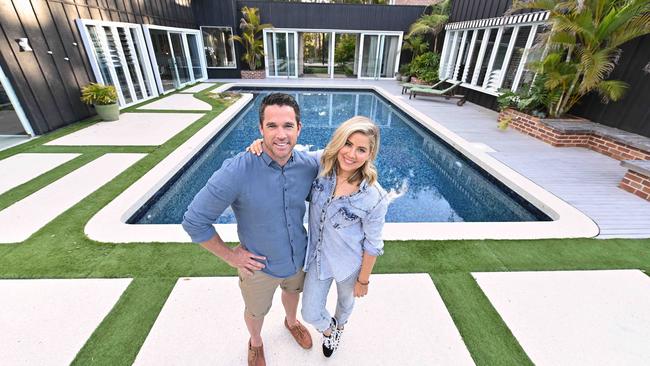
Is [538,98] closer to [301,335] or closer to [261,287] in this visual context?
[301,335]

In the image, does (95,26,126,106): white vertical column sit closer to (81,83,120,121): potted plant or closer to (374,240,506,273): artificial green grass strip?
(81,83,120,121): potted plant

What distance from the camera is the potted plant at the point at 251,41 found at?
44.6 ft

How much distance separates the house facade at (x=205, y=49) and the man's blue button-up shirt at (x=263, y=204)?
23.3 ft

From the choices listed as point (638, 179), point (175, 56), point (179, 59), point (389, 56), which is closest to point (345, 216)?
point (638, 179)

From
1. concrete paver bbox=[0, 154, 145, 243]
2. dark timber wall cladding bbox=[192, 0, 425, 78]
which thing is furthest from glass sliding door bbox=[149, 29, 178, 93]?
concrete paver bbox=[0, 154, 145, 243]

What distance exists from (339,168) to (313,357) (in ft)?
4.32

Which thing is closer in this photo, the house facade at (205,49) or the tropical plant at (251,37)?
the house facade at (205,49)

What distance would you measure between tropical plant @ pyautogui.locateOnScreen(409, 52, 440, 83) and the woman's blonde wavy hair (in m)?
13.0

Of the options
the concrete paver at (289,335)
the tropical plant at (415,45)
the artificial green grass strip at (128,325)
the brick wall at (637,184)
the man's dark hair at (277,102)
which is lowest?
the concrete paver at (289,335)

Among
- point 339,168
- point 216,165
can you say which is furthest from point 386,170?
point 339,168

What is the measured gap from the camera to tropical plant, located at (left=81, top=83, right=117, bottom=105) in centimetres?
675

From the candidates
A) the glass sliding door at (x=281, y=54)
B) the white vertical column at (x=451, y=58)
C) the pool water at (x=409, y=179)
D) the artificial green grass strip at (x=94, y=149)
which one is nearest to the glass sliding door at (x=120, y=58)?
the artificial green grass strip at (x=94, y=149)

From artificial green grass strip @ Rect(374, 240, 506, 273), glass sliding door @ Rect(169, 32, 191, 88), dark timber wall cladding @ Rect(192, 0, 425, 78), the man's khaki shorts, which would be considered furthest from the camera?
dark timber wall cladding @ Rect(192, 0, 425, 78)

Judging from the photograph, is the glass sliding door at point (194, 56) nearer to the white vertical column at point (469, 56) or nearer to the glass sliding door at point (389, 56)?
the glass sliding door at point (389, 56)
